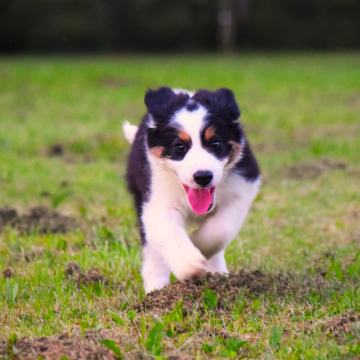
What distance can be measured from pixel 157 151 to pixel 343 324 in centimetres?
150

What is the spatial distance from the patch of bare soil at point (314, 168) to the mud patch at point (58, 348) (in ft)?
20.1

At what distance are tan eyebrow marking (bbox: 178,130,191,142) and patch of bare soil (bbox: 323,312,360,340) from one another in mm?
1256

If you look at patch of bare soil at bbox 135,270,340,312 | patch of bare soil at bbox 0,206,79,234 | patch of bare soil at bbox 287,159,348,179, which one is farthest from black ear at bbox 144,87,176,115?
patch of bare soil at bbox 287,159,348,179

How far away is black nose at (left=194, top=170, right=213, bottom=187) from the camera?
486 cm

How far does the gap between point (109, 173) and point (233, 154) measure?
5.12 meters

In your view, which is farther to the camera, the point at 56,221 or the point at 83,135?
the point at 83,135

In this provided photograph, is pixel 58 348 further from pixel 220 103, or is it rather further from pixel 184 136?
pixel 220 103

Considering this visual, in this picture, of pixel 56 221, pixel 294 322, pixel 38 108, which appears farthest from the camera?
pixel 38 108

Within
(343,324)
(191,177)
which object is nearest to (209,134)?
(191,177)

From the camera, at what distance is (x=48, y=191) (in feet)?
30.1

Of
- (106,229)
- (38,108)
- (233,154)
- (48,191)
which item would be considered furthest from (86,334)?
(38,108)

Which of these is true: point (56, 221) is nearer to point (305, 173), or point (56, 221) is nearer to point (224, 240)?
point (224, 240)

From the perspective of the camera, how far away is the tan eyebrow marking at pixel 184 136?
16.5 feet

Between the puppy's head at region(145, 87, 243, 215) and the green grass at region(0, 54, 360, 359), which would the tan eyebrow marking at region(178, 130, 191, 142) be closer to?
the puppy's head at region(145, 87, 243, 215)
